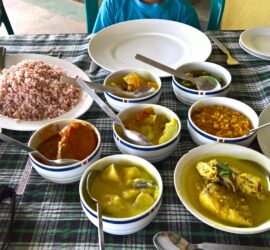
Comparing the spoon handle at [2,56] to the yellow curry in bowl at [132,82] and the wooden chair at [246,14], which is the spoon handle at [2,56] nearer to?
the yellow curry in bowl at [132,82]

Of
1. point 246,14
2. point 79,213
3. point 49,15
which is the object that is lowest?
point 49,15

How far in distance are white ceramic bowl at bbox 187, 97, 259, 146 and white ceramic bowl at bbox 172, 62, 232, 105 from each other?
37mm

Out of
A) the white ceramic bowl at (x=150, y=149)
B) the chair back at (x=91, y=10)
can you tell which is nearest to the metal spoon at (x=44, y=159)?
the white ceramic bowl at (x=150, y=149)

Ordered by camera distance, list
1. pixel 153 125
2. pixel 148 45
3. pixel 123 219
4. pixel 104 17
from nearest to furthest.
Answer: pixel 123 219 → pixel 153 125 → pixel 148 45 → pixel 104 17

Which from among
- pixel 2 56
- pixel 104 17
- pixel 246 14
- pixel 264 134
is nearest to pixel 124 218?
pixel 264 134

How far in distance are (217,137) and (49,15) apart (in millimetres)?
3023

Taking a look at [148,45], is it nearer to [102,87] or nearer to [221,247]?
[102,87]

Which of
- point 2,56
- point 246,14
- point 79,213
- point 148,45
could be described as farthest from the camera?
point 246,14

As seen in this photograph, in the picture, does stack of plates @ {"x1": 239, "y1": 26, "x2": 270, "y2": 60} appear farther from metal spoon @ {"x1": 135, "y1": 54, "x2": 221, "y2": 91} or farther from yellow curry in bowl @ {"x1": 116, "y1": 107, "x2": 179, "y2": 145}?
yellow curry in bowl @ {"x1": 116, "y1": 107, "x2": 179, "y2": 145}

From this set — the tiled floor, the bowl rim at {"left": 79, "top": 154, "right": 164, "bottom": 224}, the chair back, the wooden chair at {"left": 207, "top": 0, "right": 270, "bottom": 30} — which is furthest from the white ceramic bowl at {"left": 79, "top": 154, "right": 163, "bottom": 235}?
the tiled floor

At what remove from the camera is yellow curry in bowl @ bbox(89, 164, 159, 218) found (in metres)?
0.61

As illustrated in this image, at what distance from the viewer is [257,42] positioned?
50.1 inches

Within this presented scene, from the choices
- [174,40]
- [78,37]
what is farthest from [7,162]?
[174,40]

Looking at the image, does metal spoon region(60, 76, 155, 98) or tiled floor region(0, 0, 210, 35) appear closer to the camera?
metal spoon region(60, 76, 155, 98)
